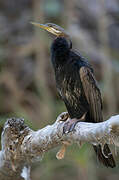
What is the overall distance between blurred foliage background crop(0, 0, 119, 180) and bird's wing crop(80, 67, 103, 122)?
334 cm

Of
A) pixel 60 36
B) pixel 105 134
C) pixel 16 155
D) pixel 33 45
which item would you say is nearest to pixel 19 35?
pixel 33 45

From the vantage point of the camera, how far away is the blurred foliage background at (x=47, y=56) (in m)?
7.52

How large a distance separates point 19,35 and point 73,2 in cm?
145

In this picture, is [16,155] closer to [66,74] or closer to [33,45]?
[66,74]

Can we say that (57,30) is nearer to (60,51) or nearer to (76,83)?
(60,51)

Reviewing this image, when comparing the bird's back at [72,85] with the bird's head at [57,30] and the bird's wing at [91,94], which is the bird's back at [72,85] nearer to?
the bird's wing at [91,94]

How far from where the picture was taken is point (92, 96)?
11.6 ft

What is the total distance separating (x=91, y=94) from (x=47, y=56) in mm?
4905

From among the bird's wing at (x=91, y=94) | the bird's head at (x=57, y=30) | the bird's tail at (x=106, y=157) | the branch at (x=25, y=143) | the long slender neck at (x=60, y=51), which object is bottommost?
the bird's tail at (x=106, y=157)

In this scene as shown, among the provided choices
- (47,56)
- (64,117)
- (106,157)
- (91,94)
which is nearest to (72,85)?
(91,94)

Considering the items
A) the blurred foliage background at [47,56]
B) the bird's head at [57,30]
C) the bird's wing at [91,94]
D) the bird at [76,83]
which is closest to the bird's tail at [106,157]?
the bird at [76,83]

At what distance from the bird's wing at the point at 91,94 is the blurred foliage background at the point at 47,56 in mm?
3342

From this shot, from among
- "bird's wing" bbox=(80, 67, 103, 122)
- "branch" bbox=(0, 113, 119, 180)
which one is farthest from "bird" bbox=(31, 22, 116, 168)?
"branch" bbox=(0, 113, 119, 180)

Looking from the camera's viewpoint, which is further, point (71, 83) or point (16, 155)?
point (71, 83)
